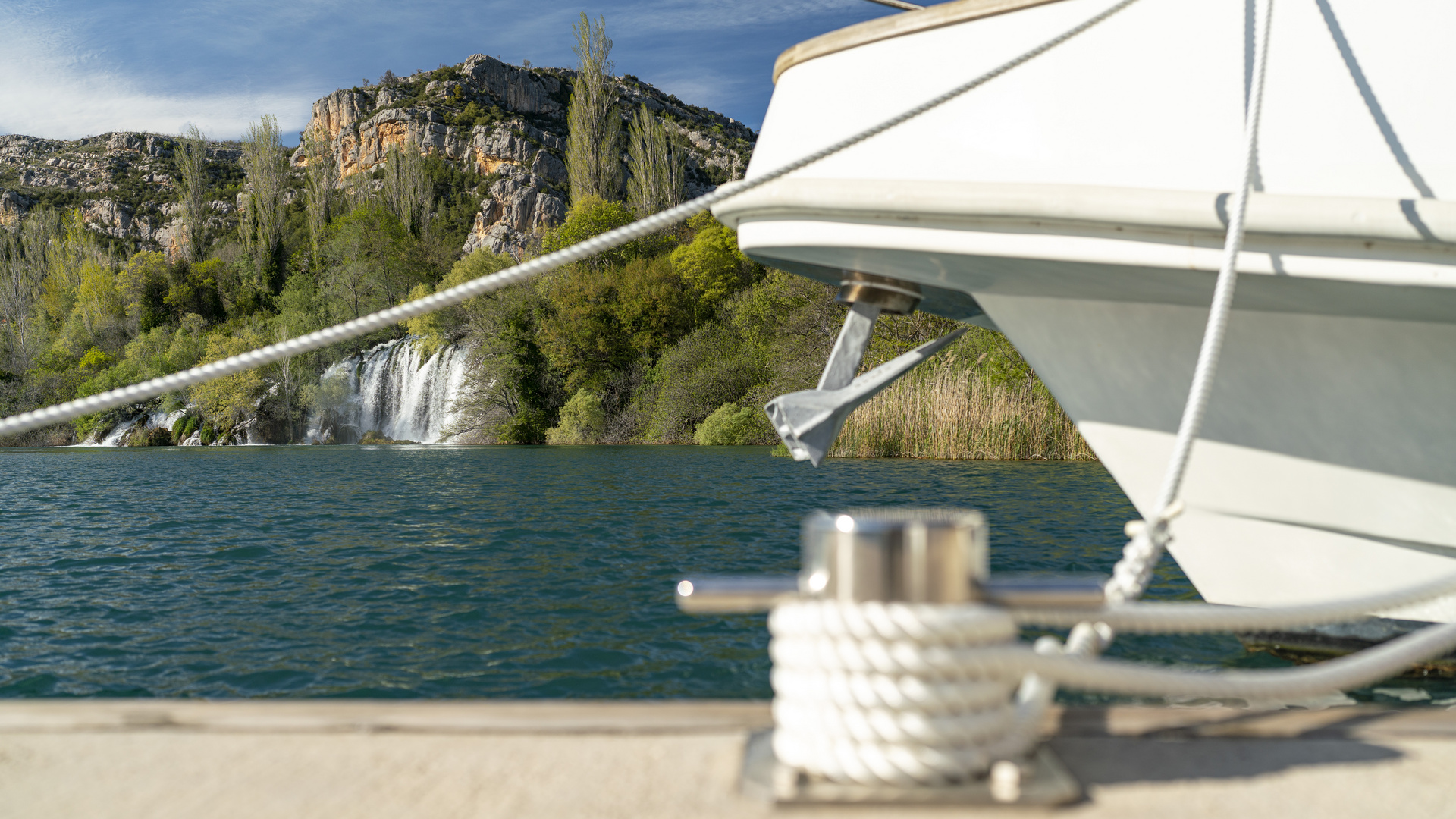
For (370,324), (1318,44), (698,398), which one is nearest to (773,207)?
(370,324)

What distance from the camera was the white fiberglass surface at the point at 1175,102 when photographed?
2.48 meters

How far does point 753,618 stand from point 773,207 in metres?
2.26

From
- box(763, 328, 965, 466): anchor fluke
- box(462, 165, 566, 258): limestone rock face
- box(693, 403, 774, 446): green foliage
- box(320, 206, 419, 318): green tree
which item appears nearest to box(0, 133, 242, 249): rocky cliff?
box(462, 165, 566, 258): limestone rock face

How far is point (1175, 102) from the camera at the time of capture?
2.64 meters

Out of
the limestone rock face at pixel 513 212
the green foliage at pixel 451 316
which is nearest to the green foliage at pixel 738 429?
the green foliage at pixel 451 316

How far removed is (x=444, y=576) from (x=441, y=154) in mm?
68515

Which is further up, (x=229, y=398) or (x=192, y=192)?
(x=192, y=192)

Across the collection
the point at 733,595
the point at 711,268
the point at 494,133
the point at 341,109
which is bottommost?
the point at 733,595

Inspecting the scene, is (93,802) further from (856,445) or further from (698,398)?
(698,398)

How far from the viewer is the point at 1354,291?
7.91ft

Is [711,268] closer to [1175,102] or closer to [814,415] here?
[814,415]

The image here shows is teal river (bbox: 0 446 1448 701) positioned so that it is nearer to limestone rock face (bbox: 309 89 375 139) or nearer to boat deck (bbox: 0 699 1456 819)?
boat deck (bbox: 0 699 1456 819)

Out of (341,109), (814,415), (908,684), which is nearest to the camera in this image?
(908,684)

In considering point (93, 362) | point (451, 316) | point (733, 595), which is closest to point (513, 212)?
point (93, 362)
